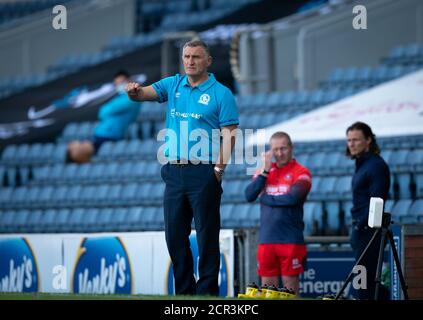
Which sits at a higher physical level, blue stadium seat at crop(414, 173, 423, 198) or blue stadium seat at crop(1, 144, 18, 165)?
blue stadium seat at crop(1, 144, 18, 165)

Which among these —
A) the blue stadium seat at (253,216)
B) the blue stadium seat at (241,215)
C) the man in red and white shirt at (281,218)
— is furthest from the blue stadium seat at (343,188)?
the man in red and white shirt at (281,218)

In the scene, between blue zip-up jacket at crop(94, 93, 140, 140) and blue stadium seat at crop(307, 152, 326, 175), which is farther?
blue zip-up jacket at crop(94, 93, 140, 140)

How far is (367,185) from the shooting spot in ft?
31.8

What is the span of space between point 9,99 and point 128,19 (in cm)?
369

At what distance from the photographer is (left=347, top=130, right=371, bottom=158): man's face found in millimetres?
9781

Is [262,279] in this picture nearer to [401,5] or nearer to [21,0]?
[401,5]

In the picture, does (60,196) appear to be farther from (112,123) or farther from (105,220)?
(112,123)

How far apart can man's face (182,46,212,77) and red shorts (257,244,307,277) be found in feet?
7.39

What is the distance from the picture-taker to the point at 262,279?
1020 centimetres

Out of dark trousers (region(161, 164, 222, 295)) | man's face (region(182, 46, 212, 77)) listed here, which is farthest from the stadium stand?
man's face (region(182, 46, 212, 77))

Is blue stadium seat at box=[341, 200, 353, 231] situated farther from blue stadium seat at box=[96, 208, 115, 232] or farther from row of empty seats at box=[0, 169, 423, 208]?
blue stadium seat at box=[96, 208, 115, 232]
